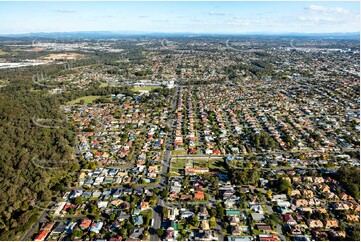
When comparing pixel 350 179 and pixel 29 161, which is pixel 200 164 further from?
pixel 29 161

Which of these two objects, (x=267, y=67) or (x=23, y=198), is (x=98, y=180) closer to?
(x=23, y=198)

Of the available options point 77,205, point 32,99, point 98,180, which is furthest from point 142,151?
point 32,99

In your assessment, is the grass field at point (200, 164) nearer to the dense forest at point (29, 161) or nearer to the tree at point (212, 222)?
the tree at point (212, 222)

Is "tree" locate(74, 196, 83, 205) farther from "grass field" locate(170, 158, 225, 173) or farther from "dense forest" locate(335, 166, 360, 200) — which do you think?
"dense forest" locate(335, 166, 360, 200)

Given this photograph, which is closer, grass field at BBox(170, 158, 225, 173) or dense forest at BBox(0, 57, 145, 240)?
dense forest at BBox(0, 57, 145, 240)

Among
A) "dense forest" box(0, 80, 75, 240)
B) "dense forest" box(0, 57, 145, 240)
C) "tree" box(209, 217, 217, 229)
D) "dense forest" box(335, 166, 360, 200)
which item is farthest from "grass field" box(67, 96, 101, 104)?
"dense forest" box(335, 166, 360, 200)

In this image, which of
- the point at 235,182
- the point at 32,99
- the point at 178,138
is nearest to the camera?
the point at 235,182

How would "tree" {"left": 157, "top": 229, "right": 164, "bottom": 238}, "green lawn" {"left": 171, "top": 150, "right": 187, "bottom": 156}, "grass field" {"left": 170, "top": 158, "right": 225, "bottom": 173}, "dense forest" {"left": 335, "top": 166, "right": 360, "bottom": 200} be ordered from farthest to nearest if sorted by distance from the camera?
1. "green lawn" {"left": 171, "top": 150, "right": 187, "bottom": 156}
2. "grass field" {"left": 170, "top": 158, "right": 225, "bottom": 173}
3. "dense forest" {"left": 335, "top": 166, "right": 360, "bottom": 200}
4. "tree" {"left": 157, "top": 229, "right": 164, "bottom": 238}

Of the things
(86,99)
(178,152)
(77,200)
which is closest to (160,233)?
(77,200)

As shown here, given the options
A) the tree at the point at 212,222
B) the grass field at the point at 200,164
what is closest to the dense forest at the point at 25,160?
the grass field at the point at 200,164
